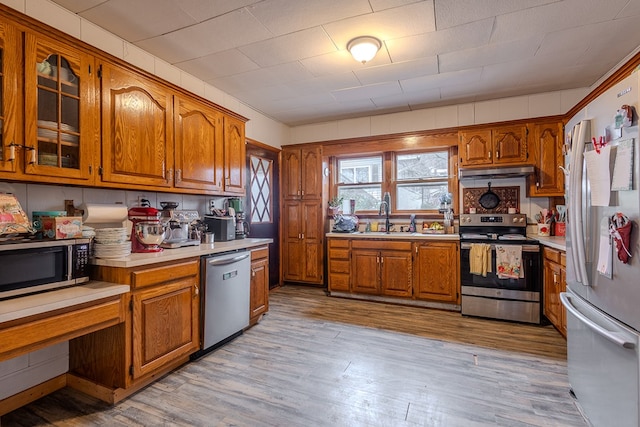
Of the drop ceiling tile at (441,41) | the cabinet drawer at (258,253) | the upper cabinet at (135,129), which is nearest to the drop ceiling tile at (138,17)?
the upper cabinet at (135,129)

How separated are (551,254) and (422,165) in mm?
1935

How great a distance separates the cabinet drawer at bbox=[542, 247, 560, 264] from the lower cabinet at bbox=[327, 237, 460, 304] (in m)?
0.83

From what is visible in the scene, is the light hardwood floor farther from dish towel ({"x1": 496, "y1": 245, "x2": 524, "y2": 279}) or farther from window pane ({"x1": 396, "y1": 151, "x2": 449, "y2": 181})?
window pane ({"x1": 396, "y1": 151, "x2": 449, "y2": 181})

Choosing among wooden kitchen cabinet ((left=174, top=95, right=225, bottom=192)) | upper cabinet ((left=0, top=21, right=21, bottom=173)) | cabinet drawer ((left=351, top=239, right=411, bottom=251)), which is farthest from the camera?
cabinet drawer ((left=351, top=239, right=411, bottom=251))

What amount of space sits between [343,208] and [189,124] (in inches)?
104

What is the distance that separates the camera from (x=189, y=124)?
108 inches

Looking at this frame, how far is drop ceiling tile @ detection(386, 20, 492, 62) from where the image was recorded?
2330mm

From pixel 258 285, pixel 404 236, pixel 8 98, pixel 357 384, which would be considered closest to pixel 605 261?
pixel 357 384

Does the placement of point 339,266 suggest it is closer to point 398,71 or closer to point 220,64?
point 398,71

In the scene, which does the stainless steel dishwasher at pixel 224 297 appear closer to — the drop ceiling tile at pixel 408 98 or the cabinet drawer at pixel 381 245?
the cabinet drawer at pixel 381 245

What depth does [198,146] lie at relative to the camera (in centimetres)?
284

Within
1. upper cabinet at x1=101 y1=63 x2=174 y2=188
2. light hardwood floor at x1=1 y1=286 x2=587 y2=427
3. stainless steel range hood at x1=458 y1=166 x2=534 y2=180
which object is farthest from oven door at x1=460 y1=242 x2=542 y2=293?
upper cabinet at x1=101 y1=63 x2=174 y2=188

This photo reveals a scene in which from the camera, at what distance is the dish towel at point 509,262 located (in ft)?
10.4

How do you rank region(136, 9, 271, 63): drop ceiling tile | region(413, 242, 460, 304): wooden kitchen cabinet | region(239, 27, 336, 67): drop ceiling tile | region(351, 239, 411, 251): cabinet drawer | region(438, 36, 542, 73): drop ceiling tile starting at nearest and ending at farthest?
1. region(136, 9, 271, 63): drop ceiling tile
2. region(239, 27, 336, 67): drop ceiling tile
3. region(438, 36, 542, 73): drop ceiling tile
4. region(413, 242, 460, 304): wooden kitchen cabinet
5. region(351, 239, 411, 251): cabinet drawer
